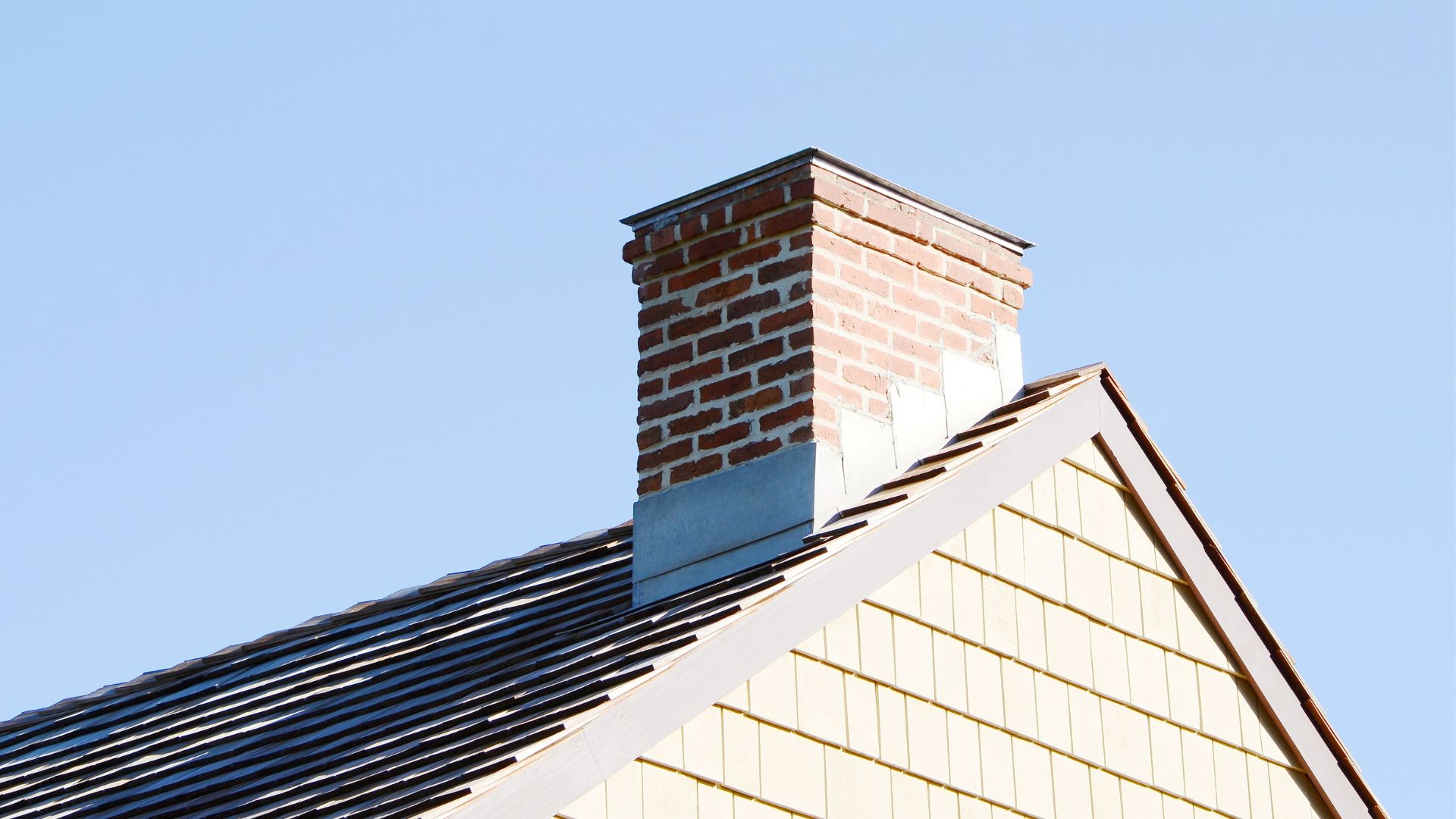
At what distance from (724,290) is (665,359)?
0.33m

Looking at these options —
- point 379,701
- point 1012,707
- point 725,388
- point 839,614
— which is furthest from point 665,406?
point 1012,707

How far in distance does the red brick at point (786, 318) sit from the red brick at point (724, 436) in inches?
12.7

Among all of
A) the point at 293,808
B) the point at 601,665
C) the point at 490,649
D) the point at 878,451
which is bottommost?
the point at 293,808

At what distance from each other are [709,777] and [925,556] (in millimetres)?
1181

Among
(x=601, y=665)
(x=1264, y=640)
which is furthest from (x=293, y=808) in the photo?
(x=1264, y=640)

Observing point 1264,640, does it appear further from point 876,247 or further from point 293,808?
point 293,808

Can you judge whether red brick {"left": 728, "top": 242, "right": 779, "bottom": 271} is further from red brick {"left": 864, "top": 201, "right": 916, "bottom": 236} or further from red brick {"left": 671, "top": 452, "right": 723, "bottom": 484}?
red brick {"left": 671, "top": 452, "right": 723, "bottom": 484}

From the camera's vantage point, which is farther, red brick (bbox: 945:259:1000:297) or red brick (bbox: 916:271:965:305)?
red brick (bbox: 945:259:1000:297)

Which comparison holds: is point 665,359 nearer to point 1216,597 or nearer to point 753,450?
point 753,450

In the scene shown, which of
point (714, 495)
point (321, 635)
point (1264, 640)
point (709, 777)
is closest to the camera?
point (709, 777)

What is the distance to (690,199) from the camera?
7922mm

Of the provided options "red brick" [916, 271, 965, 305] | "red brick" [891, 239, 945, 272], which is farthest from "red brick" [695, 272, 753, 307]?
"red brick" [916, 271, 965, 305]

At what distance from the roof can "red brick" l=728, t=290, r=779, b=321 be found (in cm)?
74

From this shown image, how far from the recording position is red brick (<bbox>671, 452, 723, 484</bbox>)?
24.7ft
